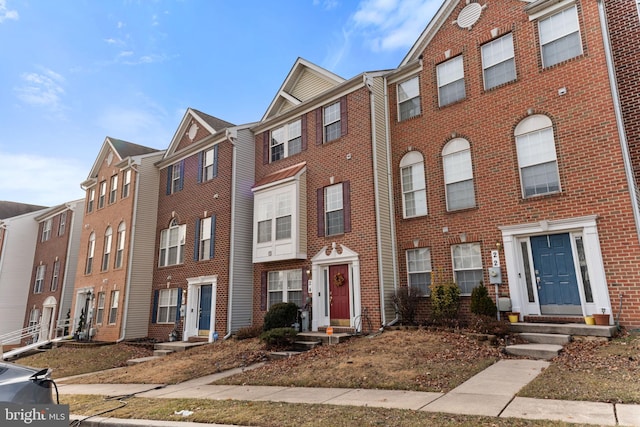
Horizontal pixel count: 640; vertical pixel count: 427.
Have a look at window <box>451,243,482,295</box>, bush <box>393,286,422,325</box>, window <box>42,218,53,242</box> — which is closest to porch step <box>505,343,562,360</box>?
window <box>451,243,482,295</box>

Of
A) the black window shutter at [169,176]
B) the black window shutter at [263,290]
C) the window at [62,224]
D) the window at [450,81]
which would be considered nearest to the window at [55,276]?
the window at [62,224]

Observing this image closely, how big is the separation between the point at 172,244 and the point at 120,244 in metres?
3.28

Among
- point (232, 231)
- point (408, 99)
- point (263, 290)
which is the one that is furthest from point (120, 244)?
point (408, 99)

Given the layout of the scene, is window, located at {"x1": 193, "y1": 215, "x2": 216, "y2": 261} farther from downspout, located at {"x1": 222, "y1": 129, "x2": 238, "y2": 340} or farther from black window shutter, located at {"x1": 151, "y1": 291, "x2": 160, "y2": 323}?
black window shutter, located at {"x1": 151, "y1": 291, "x2": 160, "y2": 323}

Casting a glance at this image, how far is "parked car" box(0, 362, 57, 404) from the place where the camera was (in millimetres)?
4404

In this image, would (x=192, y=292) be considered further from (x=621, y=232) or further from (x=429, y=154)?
(x=621, y=232)

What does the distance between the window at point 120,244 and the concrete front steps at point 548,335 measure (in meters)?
18.1

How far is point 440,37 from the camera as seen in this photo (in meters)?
13.5

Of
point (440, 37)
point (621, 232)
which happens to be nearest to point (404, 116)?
point (440, 37)

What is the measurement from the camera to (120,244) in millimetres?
20953

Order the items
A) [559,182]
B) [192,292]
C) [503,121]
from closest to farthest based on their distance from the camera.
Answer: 1. [559,182]
2. [503,121]
3. [192,292]

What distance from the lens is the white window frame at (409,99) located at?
13.9 metres

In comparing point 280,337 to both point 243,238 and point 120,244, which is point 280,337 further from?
point 120,244

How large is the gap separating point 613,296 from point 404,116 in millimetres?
8050
